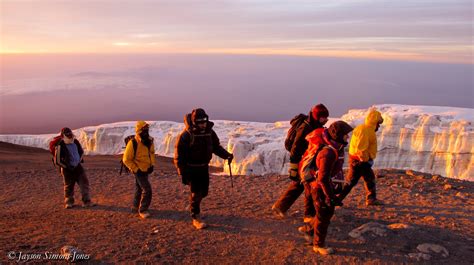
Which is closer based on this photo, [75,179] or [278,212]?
[278,212]

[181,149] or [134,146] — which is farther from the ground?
[181,149]

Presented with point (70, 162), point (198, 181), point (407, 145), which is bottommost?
point (407, 145)

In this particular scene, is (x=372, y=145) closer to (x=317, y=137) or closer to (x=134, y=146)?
(x=317, y=137)

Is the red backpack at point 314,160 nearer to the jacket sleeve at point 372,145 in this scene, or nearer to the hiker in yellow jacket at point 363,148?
the hiker in yellow jacket at point 363,148

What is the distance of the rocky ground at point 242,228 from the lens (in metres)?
5.45

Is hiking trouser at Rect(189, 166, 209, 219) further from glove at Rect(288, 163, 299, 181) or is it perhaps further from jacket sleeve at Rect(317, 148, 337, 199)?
jacket sleeve at Rect(317, 148, 337, 199)

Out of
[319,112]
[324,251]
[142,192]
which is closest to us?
[324,251]

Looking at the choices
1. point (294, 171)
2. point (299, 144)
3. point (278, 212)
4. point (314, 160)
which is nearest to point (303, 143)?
point (299, 144)

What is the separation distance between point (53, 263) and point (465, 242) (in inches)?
241

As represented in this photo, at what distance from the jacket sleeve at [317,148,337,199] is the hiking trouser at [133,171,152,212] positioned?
3.54 metres

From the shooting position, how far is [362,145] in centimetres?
682

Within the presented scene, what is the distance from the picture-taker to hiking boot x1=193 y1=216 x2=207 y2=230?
254 inches

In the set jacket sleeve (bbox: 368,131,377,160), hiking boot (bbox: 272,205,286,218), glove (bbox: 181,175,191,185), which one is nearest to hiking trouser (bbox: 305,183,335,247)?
hiking boot (bbox: 272,205,286,218)

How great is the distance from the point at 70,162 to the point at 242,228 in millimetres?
3920
